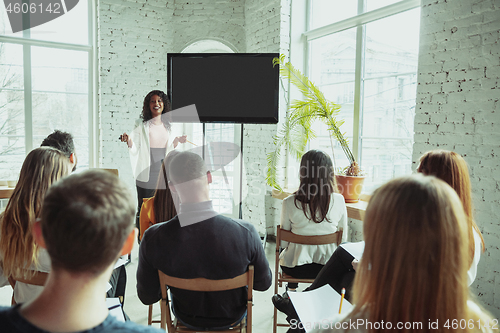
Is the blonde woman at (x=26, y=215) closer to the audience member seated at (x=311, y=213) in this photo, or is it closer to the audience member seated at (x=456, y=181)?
the audience member seated at (x=456, y=181)

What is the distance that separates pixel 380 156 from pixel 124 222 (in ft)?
10.3

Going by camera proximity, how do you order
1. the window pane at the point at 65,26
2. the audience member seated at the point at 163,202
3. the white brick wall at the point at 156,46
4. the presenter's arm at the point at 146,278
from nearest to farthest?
the presenter's arm at the point at 146,278 < the audience member seated at the point at 163,202 < the window pane at the point at 65,26 < the white brick wall at the point at 156,46

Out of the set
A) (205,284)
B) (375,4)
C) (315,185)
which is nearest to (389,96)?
(375,4)

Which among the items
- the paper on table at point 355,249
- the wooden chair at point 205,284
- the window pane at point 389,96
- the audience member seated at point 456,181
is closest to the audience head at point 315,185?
the paper on table at point 355,249

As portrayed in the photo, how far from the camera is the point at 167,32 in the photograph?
474cm

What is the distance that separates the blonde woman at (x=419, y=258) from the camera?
711 mm

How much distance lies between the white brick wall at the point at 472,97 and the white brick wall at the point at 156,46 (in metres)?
1.94

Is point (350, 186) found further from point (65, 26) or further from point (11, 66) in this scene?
point (11, 66)

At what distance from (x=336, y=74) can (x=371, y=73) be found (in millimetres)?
481

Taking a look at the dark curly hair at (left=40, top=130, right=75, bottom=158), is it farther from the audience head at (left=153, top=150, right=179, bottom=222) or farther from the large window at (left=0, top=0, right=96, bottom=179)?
the large window at (left=0, top=0, right=96, bottom=179)

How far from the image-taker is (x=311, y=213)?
2191 mm

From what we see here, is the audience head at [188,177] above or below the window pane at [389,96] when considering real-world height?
below

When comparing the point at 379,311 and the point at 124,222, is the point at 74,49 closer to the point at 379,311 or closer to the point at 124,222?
the point at 124,222

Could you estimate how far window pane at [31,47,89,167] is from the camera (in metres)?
4.36
